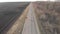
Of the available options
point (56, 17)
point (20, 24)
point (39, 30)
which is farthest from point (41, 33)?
point (56, 17)

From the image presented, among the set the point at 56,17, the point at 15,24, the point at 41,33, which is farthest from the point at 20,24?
the point at 56,17

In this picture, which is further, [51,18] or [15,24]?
[51,18]

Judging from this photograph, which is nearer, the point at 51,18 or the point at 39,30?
the point at 39,30

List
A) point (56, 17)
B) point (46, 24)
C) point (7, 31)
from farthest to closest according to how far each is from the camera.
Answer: point (56, 17), point (46, 24), point (7, 31)

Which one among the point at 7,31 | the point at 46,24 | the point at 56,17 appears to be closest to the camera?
the point at 7,31

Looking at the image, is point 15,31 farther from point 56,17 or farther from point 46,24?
point 56,17

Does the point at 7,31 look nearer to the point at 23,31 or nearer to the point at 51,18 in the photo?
the point at 23,31

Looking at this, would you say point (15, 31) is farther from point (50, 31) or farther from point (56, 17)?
point (56, 17)
